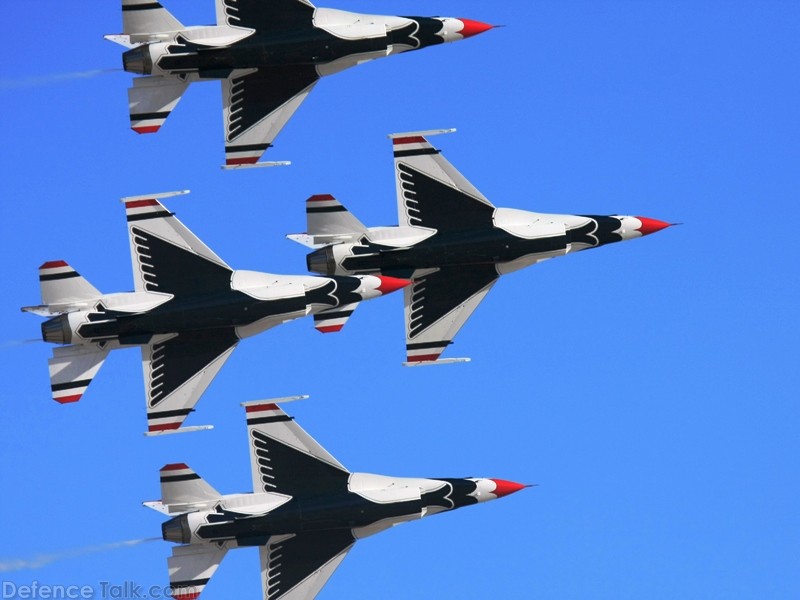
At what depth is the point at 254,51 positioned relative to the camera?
64.4 metres

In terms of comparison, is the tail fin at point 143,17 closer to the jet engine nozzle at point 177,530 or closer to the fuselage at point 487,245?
the fuselage at point 487,245

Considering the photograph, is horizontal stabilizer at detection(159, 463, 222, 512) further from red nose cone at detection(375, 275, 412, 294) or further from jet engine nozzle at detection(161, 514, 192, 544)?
red nose cone at detection(375, 275, 412, 294)

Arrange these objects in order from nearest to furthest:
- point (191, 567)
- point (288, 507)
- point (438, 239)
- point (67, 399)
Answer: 1. point (67, 399)
2. point (288, 507)
3. point (191, 567)
4. point (438, 239)

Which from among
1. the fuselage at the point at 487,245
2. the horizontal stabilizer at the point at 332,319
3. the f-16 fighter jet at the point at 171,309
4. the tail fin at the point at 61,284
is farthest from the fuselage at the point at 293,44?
the horizontal stabilizer at the point at 332,319

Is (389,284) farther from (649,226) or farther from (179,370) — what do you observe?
(649,226)

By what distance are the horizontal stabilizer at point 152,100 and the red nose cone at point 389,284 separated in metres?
8.47

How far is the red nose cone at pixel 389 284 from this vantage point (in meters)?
64.6

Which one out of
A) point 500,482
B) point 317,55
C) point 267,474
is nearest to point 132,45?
point 317,55

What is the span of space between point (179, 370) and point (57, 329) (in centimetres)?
414

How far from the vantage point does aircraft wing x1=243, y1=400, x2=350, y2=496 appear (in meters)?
64.6

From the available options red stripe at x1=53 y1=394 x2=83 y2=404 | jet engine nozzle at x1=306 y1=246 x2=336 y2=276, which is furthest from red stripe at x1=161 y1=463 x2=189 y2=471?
jet engine nozzle at x1=306 y1=246 x2=336 y2=276

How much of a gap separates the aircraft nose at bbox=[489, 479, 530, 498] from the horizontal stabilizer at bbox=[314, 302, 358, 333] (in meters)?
6.99

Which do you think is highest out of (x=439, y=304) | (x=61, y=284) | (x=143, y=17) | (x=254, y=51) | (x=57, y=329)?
(x=143, y=17)

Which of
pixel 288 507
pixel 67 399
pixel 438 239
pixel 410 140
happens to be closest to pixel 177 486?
pixel 288 507
